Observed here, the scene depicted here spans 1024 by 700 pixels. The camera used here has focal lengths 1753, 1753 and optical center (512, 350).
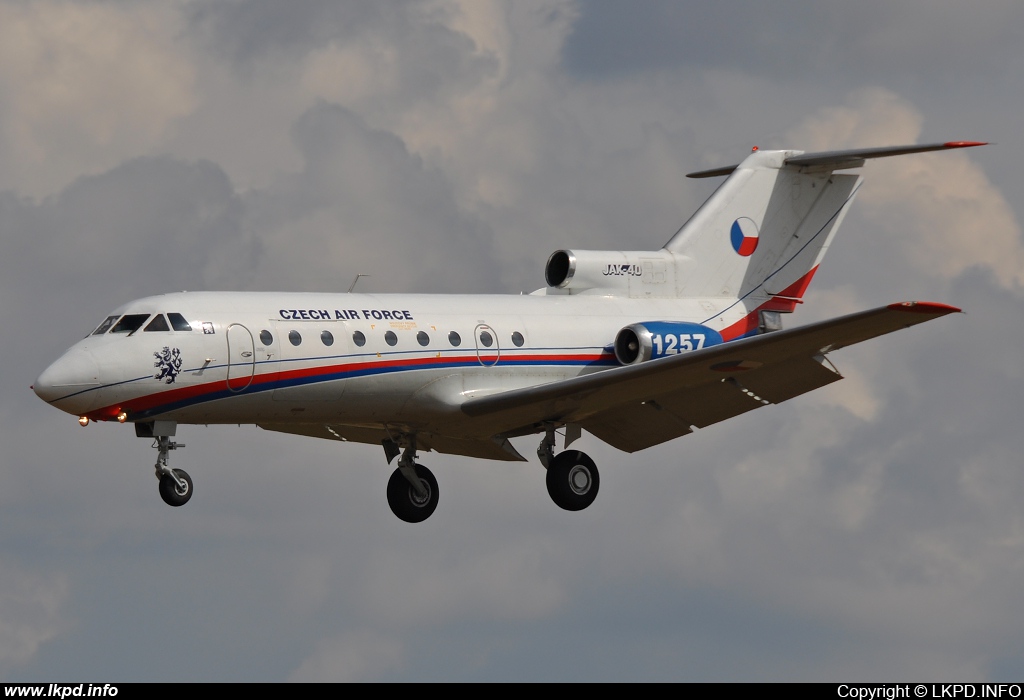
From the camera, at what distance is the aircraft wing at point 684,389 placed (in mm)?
32344

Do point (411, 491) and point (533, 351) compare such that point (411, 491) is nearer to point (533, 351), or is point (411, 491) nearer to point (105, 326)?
point (533, 351)

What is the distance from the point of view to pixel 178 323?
107 feet

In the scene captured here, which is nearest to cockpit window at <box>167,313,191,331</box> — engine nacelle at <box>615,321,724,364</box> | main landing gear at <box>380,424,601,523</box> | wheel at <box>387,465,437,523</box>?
main landing gear at <box>380,424,601,523</box>

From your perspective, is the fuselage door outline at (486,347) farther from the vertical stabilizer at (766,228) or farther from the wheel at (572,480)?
the vertical stabilizer at (766,228)

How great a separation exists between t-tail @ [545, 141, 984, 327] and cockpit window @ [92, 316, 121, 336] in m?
11.9

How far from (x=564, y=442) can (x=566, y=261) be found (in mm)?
4073

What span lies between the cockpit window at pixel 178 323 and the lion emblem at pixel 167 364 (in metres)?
0.48

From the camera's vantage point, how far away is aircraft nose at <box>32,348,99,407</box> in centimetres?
3175

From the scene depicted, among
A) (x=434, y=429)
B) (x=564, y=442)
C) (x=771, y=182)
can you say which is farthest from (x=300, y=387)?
(x=771, y=182)

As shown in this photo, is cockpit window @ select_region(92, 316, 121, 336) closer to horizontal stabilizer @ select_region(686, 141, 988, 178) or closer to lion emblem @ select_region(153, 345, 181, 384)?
lion emblem @ select_region(153, 345, 181, 384)

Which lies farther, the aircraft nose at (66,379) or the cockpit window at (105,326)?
the cockpit window at (105,326)

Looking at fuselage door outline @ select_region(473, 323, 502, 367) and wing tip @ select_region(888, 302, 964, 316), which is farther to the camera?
fuselage door outline @ select_region(473, 323, 502, 367)

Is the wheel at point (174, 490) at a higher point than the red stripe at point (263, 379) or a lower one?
lower

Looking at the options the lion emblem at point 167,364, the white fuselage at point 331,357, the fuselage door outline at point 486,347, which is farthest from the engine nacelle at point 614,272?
the lion emblem at point 167,364
